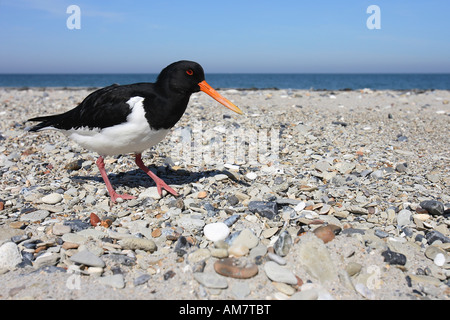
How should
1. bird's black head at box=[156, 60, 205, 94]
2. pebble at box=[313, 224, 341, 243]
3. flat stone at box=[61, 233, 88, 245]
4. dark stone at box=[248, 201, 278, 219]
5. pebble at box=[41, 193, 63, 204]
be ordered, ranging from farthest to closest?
pebble at box=[41, 193, 63, 204] → bird's black head at box=[156, 60, 205, 94] → dark stone at box=[248, 201, 278, 219] → flat stone at box=[61, 233, 88, 245] → pebble at box=[313, 224, 341, 243]

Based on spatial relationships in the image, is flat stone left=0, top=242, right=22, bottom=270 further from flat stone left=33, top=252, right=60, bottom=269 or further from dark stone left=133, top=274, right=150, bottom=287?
dark stone left=133, top=274, right=150, bottom=287

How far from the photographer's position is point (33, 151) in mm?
7043

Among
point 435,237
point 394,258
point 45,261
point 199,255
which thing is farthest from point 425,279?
point 45,261

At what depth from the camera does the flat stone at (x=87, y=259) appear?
3.45 meters

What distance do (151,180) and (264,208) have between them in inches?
86.7

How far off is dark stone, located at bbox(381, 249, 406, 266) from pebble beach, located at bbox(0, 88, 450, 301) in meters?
0.01

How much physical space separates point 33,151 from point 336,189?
225 inches

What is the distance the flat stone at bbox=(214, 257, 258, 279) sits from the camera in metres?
3.27

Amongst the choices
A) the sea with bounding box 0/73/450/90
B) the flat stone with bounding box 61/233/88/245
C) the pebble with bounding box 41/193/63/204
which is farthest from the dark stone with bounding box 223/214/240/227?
the sea with bounding box 0/73/450/90

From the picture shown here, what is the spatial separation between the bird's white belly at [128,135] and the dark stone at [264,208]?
1.52m

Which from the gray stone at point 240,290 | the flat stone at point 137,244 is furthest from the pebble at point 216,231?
the gray stone at point 240,290

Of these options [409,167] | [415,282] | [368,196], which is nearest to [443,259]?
[415,282]

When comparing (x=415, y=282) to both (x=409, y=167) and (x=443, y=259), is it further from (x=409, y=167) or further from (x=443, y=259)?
(x=409, y=167)

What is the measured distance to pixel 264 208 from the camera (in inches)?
173
